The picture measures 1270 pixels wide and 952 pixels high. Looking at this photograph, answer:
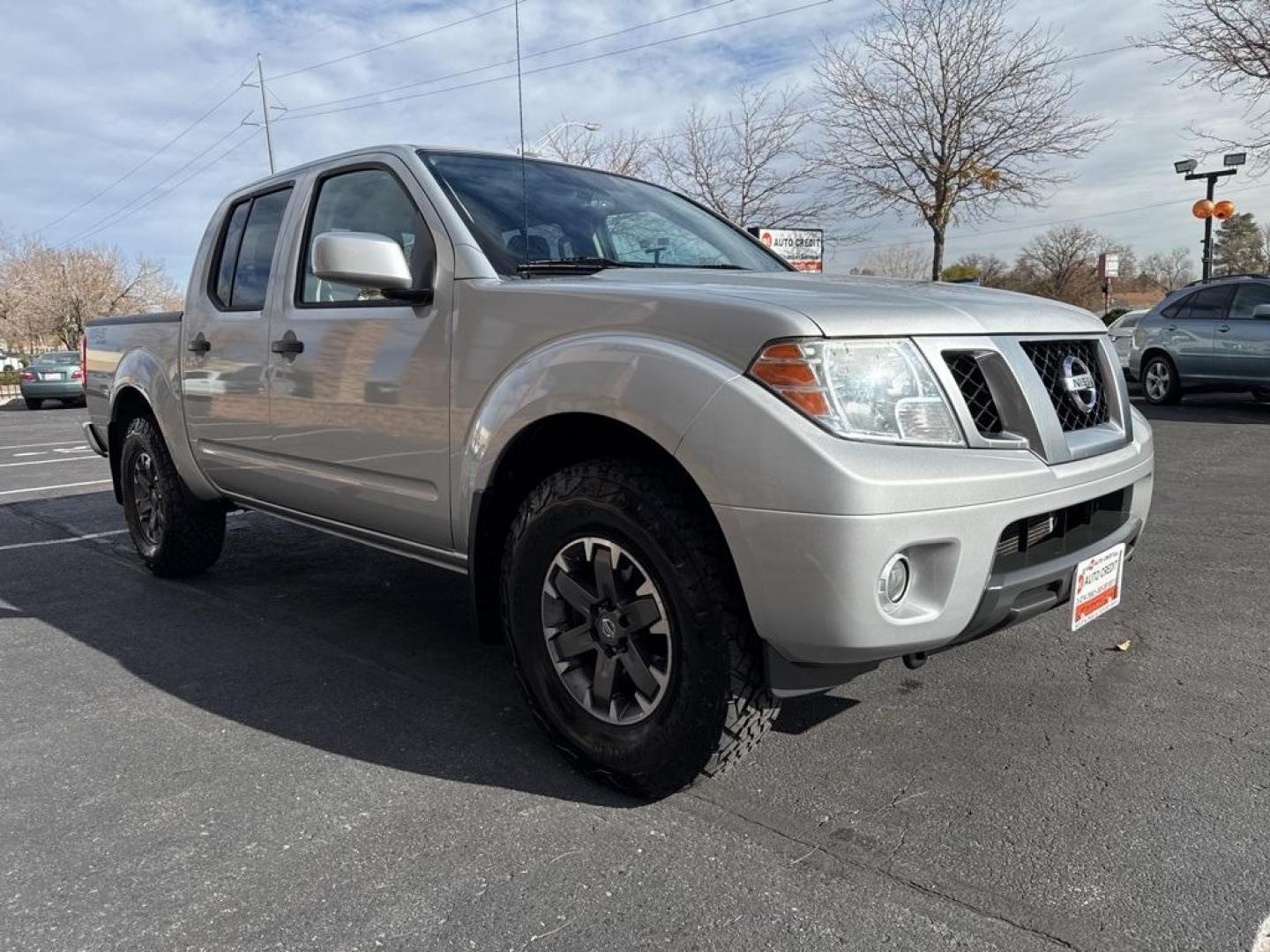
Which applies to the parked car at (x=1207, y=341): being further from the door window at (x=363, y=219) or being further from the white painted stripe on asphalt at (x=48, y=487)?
the white painted stripe on asphalt at (x=48, y=487)

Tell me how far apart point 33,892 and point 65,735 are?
986mm

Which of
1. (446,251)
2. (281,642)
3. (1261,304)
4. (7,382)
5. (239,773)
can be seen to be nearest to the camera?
(239,773)

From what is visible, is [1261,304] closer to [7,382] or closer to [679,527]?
[679,527]

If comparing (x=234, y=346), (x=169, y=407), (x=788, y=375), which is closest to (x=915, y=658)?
(x=788, y=375)

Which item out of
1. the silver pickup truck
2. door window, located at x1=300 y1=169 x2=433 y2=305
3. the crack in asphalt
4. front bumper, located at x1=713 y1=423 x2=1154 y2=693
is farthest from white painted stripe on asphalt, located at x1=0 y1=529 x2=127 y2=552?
front bumper, located at x1=713 y1=423 x2=1154 y2=693

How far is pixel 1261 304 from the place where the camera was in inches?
412

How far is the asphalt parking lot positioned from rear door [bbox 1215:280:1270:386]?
306 inches

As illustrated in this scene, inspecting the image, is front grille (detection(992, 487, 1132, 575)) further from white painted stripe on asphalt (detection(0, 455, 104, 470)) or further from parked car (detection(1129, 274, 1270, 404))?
white painted stripe on asphalt (detection(0, 455, 104, 470))

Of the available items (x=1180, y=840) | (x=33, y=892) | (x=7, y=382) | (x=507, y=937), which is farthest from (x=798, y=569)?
(x=7, y=382)

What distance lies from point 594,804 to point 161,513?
331cm

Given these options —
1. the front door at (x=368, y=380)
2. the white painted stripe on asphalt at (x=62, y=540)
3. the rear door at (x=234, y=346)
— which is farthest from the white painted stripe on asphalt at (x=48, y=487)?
the front door at (x=368, y=380)

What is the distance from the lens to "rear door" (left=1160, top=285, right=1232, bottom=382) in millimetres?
11031

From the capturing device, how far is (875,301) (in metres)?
2.30

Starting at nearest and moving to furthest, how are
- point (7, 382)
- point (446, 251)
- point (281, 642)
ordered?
1. point (446, 251)
2. point (281, 642)
3. point (7, 382)
